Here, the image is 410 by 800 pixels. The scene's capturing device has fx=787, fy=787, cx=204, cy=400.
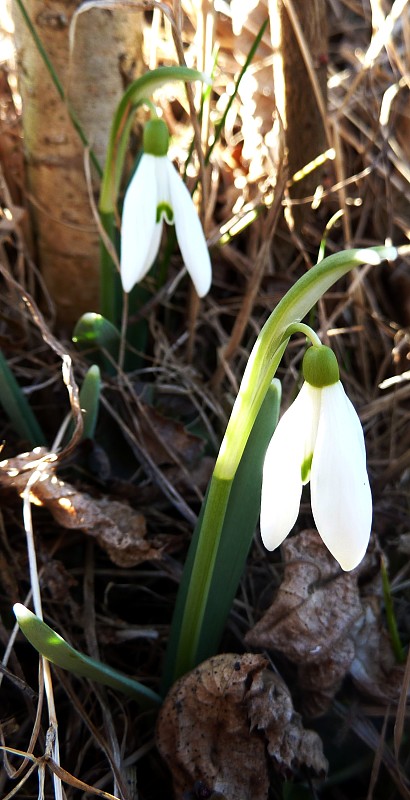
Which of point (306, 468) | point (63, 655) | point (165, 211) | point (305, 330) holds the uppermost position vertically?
point (165, 211)

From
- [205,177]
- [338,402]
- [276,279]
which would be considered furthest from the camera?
[276,279]

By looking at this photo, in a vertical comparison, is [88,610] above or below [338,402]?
below

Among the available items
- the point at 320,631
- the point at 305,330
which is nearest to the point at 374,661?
the point at 320,631

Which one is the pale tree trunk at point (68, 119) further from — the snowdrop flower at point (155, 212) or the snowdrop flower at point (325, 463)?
the snowdrop flower at point (325, 463)

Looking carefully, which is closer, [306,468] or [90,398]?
[306,468]

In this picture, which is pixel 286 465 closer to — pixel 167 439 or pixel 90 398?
pixel 90 398

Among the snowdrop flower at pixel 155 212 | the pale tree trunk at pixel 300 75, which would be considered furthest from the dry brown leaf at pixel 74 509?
the pale tree trunk at pixel 300 75

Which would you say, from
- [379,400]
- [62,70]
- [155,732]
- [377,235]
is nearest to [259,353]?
[155,732]

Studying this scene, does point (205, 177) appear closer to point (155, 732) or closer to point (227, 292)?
point (227, 292)
